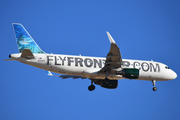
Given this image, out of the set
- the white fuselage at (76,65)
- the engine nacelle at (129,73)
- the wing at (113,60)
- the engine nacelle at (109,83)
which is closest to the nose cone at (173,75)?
the white fuselage at (76,65)

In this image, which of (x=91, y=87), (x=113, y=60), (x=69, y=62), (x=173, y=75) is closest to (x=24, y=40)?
(x=69, y=62)

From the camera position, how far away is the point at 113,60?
2695 cm

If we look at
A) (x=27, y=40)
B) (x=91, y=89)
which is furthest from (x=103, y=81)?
(x=27, y=40)

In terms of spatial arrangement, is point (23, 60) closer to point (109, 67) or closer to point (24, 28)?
point (24, 28)

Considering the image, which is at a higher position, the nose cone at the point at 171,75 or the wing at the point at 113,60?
the wing at the point at 113,60

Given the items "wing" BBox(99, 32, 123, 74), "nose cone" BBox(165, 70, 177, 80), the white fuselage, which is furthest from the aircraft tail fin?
"nose cone" BBox(165, 70, 177, 80)

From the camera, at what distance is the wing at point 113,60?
2508 cm

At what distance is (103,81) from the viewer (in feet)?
107

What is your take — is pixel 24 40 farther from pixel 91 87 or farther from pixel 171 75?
pixel 171 75

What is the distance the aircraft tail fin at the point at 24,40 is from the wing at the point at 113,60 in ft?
24.3

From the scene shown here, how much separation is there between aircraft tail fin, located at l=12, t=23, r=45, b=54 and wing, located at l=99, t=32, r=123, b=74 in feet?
24.3

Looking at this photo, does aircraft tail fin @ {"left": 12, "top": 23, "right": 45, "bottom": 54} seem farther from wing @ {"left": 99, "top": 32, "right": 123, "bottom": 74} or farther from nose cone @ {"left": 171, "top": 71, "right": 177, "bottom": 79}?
nose cone @ {"left": 171, "top": 71, "right": 177, "bottom": 79}

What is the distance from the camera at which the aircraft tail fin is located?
27609 mm

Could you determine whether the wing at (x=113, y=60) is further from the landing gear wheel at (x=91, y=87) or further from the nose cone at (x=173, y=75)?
the nose cone at (x=173, y=75)
